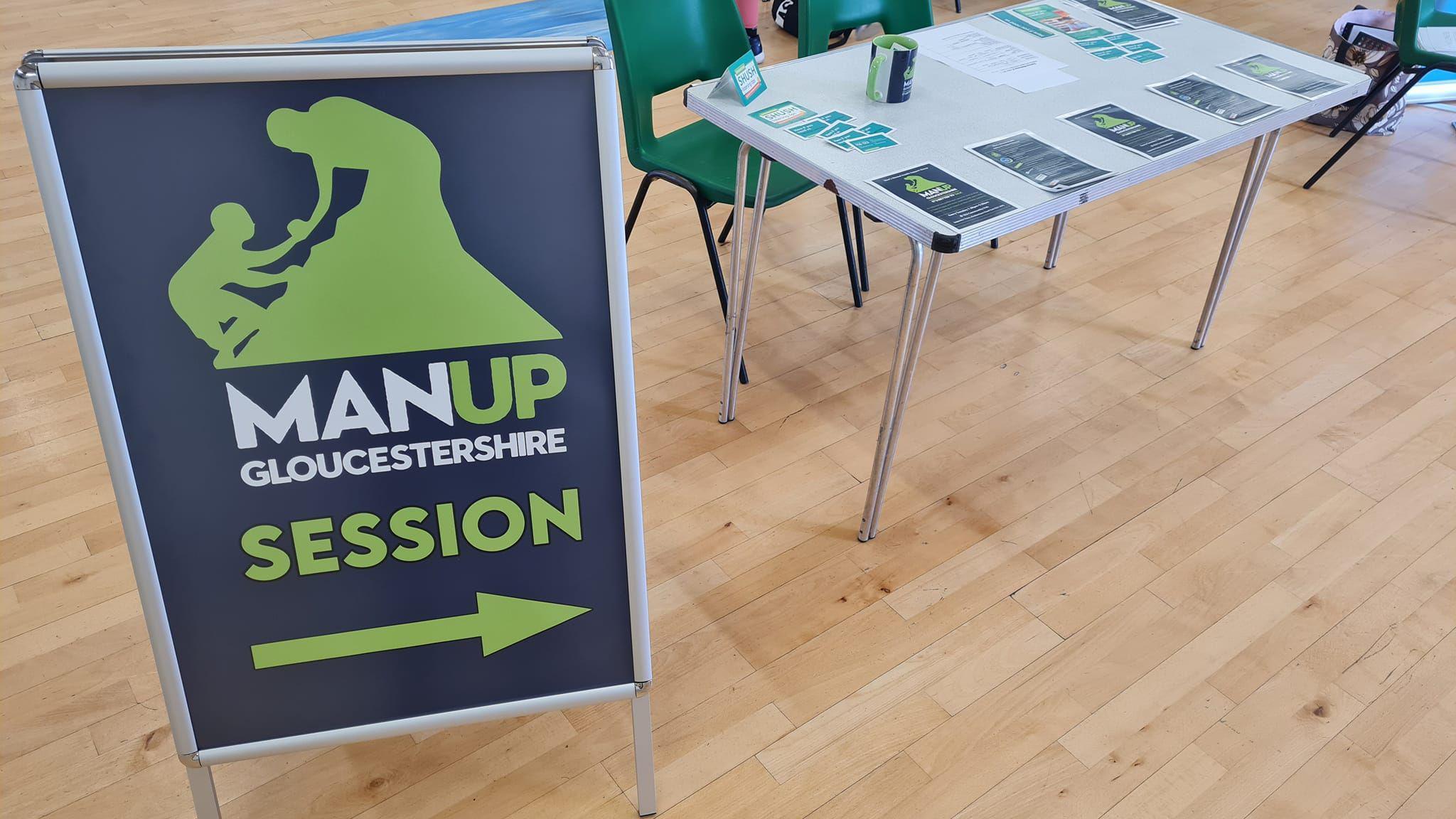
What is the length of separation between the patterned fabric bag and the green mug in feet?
7.58

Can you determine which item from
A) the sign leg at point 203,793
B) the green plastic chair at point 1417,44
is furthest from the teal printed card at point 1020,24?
the sign leg at point 203,793

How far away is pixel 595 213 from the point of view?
49.9 inches

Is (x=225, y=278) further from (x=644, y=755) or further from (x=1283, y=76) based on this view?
→ (x=1283, y=76)

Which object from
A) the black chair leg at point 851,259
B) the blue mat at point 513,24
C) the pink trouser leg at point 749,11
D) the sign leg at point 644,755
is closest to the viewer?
the sign leg at point 644,755

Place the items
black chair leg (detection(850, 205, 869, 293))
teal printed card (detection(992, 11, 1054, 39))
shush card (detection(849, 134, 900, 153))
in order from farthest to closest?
black chair leg (detection(850, 205, 869, 293)), teal printed card (detection(992, 11, 1054, 39)), shush card (detection(849, 134, 900, 153))

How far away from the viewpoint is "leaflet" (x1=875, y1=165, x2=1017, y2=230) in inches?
73.5

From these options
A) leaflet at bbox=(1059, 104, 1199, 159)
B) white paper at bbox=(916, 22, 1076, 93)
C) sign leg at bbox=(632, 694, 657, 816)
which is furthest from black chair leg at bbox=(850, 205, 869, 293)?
sign leg at bbox=(632, 694, 657, 816)

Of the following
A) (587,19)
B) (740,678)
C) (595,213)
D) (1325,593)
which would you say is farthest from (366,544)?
(587,19)

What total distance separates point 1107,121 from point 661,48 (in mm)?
1050

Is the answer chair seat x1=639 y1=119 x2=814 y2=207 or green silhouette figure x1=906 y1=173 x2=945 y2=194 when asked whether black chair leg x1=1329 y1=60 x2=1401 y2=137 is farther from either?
green silhouette figure x1=906 y1=173 x2=945 y2=194

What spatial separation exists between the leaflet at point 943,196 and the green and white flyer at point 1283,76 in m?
0.98

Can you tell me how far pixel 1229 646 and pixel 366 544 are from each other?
1.66 metres

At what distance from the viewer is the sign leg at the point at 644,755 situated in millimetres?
1647

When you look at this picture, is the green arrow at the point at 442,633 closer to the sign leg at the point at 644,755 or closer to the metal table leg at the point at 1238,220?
the sign leg at the point at 644,755
